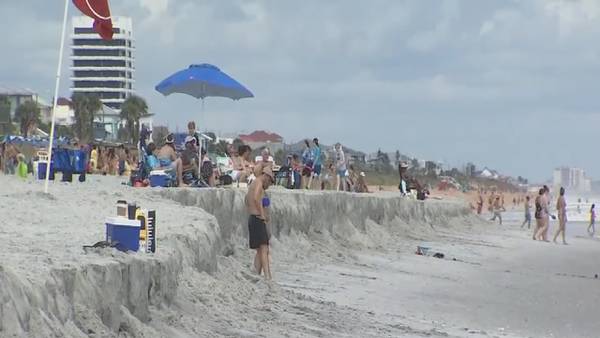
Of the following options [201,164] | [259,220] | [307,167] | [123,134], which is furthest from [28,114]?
[259,220]

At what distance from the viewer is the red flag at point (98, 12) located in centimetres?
1431

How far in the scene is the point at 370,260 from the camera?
68.7ft

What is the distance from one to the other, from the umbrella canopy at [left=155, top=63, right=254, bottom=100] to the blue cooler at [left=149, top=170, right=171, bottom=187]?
4500 millimetres

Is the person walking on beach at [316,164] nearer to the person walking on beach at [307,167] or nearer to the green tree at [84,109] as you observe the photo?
the person walking on beach at [307,167]

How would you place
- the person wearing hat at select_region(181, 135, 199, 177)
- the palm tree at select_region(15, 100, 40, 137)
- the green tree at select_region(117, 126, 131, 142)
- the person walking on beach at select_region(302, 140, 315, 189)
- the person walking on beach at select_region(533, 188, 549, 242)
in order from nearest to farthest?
the person wearing hat at select_region(181, 135, 199, 177), the person walking on beach at select_region(302, 140, 315, 189), the person walking on beach at select_region(533, 188, 549, 242), the palm tree at select_region(15, 100, 40, 137), the green tree at select_region(117, 126, 131, 142)

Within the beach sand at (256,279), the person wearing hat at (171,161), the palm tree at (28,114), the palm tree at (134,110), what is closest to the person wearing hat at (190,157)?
the person wearing hat at (171,161)

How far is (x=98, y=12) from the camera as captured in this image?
14477 millimetres

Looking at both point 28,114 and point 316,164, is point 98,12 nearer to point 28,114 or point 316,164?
point 316,164

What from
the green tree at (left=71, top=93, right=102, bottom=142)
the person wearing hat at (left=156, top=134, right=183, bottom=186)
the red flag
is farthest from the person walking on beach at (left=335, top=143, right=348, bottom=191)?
the green tree at (left=71, top=93, right=102, bottom=142)

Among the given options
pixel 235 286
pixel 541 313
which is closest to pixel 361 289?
pixel 541 313

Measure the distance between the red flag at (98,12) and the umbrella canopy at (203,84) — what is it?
26.2 ft

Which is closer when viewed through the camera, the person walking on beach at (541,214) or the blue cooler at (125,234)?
the blue cooler at (125,234)

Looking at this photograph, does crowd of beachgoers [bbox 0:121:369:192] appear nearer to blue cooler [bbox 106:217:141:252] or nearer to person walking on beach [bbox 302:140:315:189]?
person walking on beach [bbox 302:140:315:189]

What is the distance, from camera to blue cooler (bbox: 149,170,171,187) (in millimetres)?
18214
